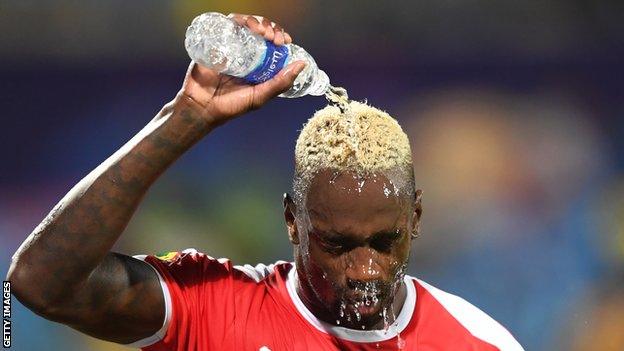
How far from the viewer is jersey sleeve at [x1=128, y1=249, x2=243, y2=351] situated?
2490 mm

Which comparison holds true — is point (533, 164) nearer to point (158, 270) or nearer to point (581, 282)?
point (581, 282)

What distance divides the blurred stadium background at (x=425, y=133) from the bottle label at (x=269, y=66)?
2.52 m

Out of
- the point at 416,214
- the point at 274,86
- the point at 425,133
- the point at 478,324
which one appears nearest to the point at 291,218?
the point at 416,214

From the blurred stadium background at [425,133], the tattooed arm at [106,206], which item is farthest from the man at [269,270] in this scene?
the blurred stadium background at [425,133]

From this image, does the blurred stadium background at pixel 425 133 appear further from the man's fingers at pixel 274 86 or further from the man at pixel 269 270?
the man's fingers at pixel 274 86

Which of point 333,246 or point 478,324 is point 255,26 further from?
point 478,324

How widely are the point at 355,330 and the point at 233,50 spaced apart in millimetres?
809

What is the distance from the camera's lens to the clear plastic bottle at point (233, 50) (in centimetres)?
232

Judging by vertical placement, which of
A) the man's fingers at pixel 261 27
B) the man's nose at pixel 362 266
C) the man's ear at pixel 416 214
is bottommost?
the man's nose at pixel 362 266

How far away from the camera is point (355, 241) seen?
2420mm

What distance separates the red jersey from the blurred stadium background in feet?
6.84

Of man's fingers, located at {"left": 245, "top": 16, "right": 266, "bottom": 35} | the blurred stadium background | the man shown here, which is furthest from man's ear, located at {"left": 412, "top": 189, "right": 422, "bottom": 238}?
the blurred stadium background

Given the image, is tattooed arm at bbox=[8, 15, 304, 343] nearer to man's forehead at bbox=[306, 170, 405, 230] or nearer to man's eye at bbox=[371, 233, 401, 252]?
man's forehead at bbox=[306, 170, 405, 230]

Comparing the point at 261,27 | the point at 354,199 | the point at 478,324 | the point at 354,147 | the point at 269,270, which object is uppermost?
the point at 261,27
